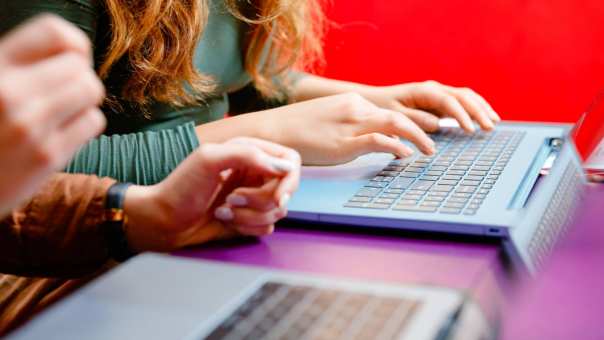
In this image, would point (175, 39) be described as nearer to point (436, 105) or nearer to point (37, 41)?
point (436, 105)

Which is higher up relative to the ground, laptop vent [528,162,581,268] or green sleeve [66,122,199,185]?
laptop vent [528,162,581,268]

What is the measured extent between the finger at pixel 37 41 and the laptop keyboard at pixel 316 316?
0.20 metres

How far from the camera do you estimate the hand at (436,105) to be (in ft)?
3.32

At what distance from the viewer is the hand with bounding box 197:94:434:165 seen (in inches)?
32.8

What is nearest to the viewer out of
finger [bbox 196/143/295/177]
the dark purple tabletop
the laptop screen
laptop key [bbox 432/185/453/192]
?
the dark purple tabletop

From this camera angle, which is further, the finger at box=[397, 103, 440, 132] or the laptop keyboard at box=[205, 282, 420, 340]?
the finger at box=[397, 103, 440, 132]

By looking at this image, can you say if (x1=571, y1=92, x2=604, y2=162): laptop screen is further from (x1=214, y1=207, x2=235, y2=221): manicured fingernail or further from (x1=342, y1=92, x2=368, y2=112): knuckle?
(x1=214, y1=207, x2=235, y2=221): manicured fingernail

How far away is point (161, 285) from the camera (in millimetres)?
540

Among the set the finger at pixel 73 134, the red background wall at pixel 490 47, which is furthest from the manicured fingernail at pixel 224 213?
the red background wall at pixel 490 47

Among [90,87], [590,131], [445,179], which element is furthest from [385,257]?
[590,131]

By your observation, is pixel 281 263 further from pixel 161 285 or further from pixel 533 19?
pixel 533 19

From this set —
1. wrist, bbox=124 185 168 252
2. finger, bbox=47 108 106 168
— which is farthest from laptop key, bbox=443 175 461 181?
finger, bbox=47 108 106 168

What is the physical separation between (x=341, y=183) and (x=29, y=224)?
320 millimetres

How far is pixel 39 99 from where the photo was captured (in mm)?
431
